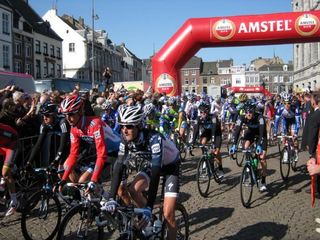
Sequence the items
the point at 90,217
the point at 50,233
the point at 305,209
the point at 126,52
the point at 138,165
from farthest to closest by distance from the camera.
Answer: the point at 126,52
the point at 138,165
the point at 305,209
the point at 50,233
the point at 90,217

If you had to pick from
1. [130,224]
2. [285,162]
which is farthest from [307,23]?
[130,224]

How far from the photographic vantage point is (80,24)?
7075 cm

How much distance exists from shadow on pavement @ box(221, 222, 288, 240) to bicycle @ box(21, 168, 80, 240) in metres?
2.50

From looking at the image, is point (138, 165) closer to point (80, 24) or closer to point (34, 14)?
point (34, 14)

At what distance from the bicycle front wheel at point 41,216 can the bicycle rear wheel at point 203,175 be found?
11.7 feet

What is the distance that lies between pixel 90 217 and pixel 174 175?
44.9 inches

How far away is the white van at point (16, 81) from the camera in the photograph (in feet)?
59.2

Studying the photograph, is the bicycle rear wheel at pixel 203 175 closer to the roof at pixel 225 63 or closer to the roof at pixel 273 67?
the roof at pixel 225 63

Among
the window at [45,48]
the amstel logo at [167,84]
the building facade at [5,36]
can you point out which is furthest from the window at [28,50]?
the amstel logo at [167,84]

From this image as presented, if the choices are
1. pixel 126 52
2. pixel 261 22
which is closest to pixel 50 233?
pixel 261 22

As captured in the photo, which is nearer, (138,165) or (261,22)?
(138,165)

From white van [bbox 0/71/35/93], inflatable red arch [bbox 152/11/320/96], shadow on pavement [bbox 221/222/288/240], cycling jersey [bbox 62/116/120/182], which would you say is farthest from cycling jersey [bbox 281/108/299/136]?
white van [bbox 0/71/35/93]

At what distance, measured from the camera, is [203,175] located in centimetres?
870

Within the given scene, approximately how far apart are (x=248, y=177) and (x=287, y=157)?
9.07 feet
